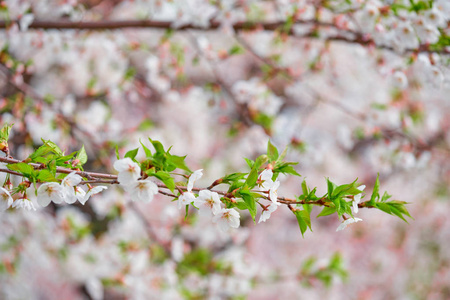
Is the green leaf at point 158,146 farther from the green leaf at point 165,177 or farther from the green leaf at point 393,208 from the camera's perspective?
the green leaf at point 393,208

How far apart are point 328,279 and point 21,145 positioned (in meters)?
2.17

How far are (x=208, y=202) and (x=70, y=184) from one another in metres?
0.31

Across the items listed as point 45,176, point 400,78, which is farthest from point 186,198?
point 400,78

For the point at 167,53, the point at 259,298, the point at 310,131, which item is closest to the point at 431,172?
the point at 310,131

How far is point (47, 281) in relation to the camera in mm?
4934

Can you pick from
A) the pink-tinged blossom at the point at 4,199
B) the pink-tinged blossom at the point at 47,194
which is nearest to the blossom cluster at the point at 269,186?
the pink-tinged blossom at the point at 47,194

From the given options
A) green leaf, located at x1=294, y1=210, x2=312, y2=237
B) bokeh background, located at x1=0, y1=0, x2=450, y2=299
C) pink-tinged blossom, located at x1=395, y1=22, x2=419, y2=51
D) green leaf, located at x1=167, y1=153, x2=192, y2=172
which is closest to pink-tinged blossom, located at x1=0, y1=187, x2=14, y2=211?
green leaf, located at x1=167, y1=153, x2=192, y2=172

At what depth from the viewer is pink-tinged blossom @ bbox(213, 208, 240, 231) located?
0.99 m

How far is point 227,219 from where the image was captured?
1.01 meters

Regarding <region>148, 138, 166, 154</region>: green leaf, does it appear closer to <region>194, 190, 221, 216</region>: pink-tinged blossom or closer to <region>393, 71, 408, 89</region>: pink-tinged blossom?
<region>194, 190, 221, 216</region>: pink-tinged blossom

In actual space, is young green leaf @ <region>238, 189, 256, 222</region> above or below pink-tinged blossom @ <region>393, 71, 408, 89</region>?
above

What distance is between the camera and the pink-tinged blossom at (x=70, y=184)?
0.90m

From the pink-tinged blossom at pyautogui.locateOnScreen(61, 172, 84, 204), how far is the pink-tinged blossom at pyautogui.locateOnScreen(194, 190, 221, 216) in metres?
0.26

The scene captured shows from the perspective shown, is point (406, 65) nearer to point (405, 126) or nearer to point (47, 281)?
point (405, 126)
